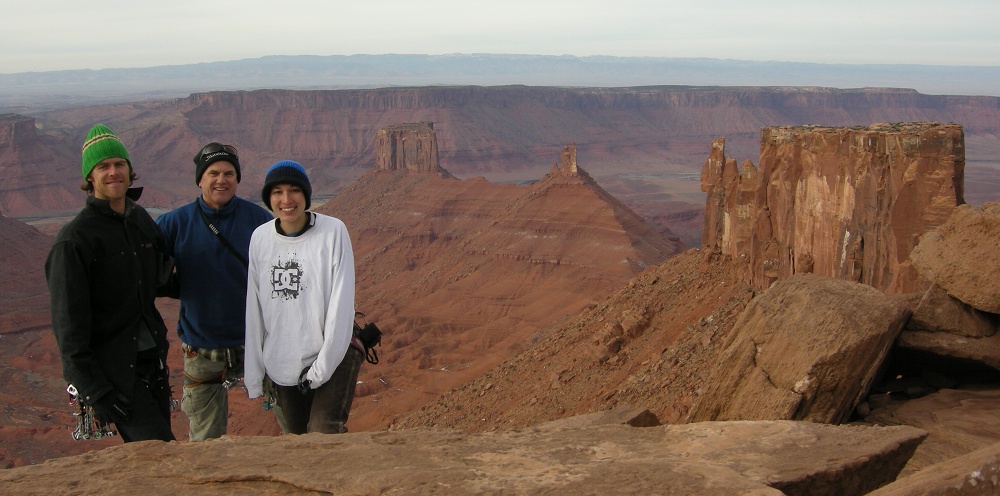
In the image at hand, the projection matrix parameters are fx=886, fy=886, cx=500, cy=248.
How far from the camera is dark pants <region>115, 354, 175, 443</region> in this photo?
17.3ft

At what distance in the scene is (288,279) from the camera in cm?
546

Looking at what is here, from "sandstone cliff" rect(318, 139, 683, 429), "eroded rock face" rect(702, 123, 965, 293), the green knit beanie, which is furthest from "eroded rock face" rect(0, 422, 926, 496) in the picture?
"sandstone cliff" rect(318, 139, 683, 429)

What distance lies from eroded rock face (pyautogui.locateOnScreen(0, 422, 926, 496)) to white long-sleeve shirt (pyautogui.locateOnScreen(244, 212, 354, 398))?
2.50 ft

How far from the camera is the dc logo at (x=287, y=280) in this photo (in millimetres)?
5453

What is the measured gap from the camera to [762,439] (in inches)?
184

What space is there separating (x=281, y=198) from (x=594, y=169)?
98.1m

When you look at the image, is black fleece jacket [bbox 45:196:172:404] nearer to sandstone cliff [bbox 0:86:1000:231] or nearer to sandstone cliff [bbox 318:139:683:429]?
sandstone cliff [bbox 318:139:683:429]

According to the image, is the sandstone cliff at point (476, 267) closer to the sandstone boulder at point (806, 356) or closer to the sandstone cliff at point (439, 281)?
the sandstone cliff at point (439, 281)

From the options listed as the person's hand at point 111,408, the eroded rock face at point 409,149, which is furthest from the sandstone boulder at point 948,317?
the eroded rock face at point 409,149

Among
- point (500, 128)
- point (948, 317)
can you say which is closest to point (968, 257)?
point (948, 317)

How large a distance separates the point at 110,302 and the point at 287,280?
40.1 inches

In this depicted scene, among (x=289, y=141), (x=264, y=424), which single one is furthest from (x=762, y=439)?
(x=289, y=141)

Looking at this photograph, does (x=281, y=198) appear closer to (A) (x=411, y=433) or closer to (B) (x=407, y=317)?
(A) (x=411, y=433)

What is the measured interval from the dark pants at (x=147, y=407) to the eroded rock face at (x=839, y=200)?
949cm
